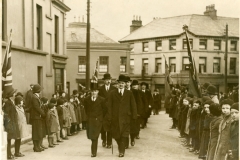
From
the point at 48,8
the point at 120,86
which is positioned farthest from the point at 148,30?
the point at 120,86

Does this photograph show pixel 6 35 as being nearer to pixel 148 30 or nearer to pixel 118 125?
pixel 118 125

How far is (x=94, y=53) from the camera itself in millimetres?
28734

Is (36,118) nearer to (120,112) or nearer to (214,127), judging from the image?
(120,112)

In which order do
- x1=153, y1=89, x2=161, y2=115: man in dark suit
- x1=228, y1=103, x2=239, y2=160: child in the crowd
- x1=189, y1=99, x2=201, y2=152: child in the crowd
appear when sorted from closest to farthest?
x1=228, y1=103, x2=239, y2=160: child in the crowd < x1=189, y1=99, x2=201, y2=152: child in the crowd < x1=153, y1=89, x2=161, y2=115: man in dark suit

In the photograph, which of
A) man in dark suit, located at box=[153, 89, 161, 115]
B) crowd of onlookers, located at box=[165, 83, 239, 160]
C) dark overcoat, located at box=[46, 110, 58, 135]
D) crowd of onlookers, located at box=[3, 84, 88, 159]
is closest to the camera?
crowd of onlookers, located at box=[165, 83, 239, 160]

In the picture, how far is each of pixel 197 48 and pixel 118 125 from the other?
2095cm

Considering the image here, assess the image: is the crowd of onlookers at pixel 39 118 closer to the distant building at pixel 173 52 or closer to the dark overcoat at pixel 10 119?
the dark overcoat at pixel 10 119

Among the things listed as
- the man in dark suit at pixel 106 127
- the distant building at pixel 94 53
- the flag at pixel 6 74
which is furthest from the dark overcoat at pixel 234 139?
the distant building at pixel 94 53

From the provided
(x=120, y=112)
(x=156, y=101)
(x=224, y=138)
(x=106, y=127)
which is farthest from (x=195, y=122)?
(x=156, y=101)

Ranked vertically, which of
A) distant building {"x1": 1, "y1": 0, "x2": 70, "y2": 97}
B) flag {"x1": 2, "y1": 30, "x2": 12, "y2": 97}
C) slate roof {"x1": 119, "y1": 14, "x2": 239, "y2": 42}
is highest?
slate roof {"x1": 119, "y1": 14, "x2": 239, "y2": 42}

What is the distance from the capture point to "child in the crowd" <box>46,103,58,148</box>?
29.8 ft

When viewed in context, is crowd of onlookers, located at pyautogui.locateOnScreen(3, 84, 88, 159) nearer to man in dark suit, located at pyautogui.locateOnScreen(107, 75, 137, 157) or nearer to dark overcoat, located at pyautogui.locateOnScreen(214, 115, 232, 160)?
man in dark suit, located at pyautogui.locateOnScreen(107, 75, 137, 157)

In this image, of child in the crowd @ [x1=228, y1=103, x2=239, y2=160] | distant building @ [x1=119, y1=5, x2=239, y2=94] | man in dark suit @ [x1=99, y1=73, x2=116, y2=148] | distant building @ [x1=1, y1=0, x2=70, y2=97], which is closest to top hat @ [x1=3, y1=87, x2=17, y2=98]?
man in dark suit @ [x1=99, y1=73, x2=116, y2=148]

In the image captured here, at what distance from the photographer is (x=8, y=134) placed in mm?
7457
